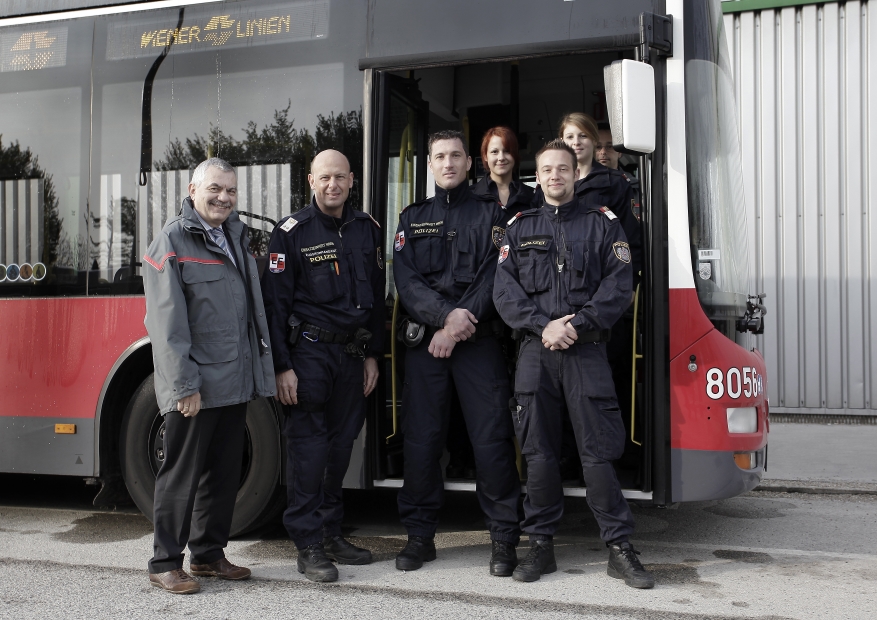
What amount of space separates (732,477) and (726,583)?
485mm

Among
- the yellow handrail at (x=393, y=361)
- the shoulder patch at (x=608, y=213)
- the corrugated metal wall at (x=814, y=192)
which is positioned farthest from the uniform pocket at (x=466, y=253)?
the corrugated metal wall at (x=814, y=192)

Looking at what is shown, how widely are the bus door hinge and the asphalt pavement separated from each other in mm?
2453

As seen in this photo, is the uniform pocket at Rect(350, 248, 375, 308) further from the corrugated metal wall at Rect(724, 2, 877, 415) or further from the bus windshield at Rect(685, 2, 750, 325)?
the corrugated metal wall at Rect(724, 2, 877, 415)

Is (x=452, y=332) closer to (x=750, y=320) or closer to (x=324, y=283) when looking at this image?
(x=324, y=283)

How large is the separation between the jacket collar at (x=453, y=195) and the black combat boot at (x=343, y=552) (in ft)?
5.71

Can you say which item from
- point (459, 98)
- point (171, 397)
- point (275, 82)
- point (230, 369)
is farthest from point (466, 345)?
point (459, 98)

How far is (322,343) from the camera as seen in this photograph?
13.7 feet

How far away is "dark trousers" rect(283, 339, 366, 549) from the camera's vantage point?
4105 mm

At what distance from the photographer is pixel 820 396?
29.9ft

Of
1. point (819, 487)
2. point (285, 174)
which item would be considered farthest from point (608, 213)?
point (819, 487)

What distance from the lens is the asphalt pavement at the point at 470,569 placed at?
3.62 meters

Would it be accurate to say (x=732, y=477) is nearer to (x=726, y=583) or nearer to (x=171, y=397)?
(x=726, y=583)

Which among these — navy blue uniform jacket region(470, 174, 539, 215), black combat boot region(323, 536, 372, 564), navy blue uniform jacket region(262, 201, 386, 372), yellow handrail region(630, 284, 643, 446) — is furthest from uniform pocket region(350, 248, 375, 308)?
yellow handrail region(630, 284, 643, 446)

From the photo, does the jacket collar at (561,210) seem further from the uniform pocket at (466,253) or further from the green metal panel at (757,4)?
the green metal panel at (757,4)
